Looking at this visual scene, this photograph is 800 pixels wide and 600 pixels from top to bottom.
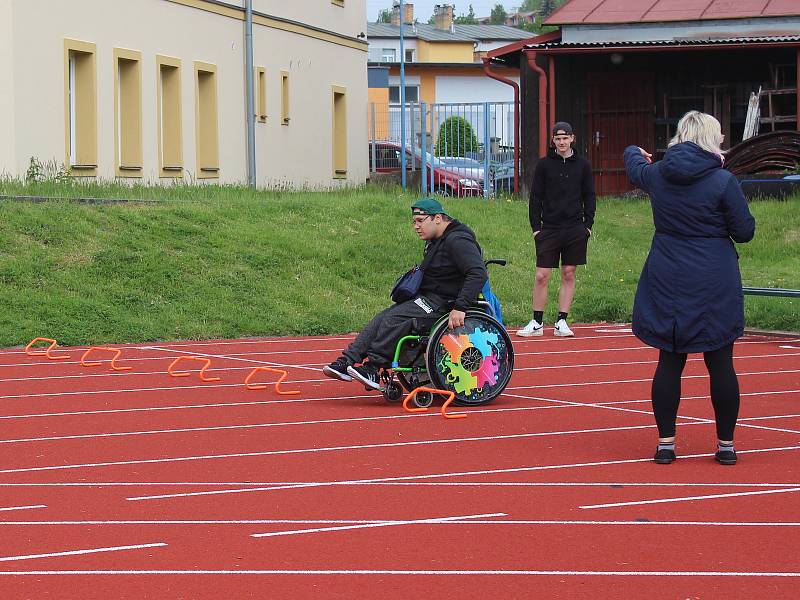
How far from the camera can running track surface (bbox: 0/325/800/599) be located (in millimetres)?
5848

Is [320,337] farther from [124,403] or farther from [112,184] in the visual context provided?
[112,184]

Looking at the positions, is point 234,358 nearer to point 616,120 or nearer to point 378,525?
point 378,525

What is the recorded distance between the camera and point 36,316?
52.1 ft

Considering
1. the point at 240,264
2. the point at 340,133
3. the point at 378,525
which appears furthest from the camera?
the point at 340,133

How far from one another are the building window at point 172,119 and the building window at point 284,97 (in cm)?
521

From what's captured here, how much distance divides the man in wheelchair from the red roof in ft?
66.7

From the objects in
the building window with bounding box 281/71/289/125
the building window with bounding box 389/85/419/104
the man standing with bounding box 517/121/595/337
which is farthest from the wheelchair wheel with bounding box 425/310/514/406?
the building window with bounding box 389/85/419/104

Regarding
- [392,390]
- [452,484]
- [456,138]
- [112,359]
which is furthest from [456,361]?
[456,138]

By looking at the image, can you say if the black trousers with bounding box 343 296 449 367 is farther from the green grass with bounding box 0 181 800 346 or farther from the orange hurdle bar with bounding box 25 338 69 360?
the green grass with bounding box 0 181 800 346

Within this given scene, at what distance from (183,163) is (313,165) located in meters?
7.45

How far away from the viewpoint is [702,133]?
26.8 ft

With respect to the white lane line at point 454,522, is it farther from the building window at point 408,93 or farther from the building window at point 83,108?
the building window at point 408,93

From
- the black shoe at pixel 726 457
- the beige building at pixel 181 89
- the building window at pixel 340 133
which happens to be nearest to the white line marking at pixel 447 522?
the black shoe at pixel 726 457

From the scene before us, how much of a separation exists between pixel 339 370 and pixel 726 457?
3.44 metres
